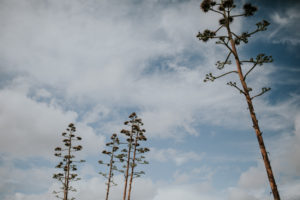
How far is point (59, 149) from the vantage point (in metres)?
25.0

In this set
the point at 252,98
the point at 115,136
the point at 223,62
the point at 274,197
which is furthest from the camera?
the point at 115,136

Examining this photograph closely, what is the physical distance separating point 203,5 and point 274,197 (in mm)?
9823

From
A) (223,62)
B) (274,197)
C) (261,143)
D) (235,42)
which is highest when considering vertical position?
(235,42)

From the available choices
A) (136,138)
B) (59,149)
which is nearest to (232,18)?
(136,138)

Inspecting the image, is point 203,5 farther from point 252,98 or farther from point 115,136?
point 115,136

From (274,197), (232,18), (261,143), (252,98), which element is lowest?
(274,197)

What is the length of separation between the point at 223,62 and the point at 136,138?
51.7 feet

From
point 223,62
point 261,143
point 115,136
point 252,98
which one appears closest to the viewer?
point 261,143

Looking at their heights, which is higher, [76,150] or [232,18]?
[232,18]

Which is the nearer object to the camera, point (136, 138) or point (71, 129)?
point (136, 138)

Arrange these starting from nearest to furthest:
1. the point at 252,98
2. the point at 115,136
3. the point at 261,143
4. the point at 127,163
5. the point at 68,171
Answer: the point at 261,143
the point at 252,98
the point at 127,163
the point at 68,171
the point at 115,136

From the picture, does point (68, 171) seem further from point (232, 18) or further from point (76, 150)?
point (232, 18)

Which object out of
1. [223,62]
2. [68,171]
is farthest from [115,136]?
[223,62]

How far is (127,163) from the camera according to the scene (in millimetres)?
21891
